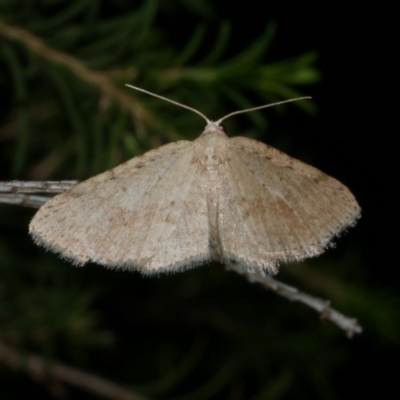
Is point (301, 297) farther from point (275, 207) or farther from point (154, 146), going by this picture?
point (154, 146)

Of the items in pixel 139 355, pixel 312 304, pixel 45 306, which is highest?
pixel 312 304

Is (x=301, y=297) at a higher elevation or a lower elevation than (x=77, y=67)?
lower

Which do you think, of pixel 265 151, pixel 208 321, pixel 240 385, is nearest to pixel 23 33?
pixel 265 151

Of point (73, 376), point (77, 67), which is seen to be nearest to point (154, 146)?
point (77, 67)

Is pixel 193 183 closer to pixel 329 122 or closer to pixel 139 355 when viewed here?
pixel 139 355

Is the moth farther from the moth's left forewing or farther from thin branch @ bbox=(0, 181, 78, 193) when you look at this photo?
thin branch @ bbox=(0, 181, 78, 193)

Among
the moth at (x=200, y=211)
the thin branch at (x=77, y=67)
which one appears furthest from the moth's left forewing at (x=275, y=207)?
the thin branch at (x=77, y=67)

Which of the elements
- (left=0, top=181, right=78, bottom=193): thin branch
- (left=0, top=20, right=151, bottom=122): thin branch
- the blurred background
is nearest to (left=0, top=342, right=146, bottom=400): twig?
the blurred background
